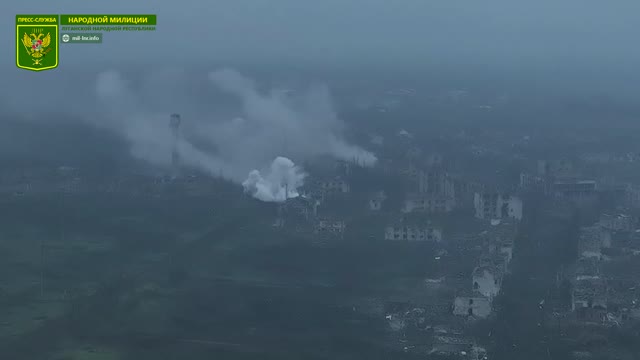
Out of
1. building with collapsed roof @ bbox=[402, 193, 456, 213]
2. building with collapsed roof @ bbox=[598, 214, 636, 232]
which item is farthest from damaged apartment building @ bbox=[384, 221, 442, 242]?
building with collapsed roof @ bbox=[598, 214, 636, 232]

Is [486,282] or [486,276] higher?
[486,276]

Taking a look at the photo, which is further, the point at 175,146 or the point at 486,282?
the point at 175,146

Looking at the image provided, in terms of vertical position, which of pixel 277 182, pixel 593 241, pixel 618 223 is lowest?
pixel 593 241

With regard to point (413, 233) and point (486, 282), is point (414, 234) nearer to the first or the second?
point (413, 233)

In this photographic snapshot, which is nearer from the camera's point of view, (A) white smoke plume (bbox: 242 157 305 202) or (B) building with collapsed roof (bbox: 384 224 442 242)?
(B) building with collapsed roof (bbox: 384 224 442 242)

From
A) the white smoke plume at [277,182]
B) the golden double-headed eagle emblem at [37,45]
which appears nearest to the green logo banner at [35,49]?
the golden double-headed eagle emblem at [37,45]

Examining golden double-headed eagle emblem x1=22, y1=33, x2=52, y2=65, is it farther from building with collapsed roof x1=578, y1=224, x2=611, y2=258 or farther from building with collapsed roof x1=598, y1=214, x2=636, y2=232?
building with collapsed roof x1=598, y1=214, x2=636, y2=232

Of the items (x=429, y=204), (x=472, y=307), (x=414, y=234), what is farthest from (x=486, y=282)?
(x=429, y=204)

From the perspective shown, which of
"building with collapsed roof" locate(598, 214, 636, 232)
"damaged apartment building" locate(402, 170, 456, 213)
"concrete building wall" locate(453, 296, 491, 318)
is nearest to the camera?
"concrete building wall" locate(453, 296, 491, 318)

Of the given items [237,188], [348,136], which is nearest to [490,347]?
[237,188]

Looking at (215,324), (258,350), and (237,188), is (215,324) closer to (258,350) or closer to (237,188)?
(258,350)
